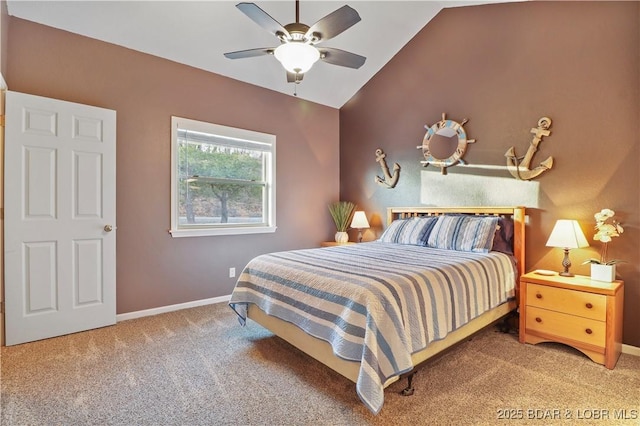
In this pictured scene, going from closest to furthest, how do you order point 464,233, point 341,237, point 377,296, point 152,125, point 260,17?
point 377,296, point 260,17, point 464,233, point 152,125, point 341,237

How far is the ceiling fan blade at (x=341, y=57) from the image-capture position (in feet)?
8.28

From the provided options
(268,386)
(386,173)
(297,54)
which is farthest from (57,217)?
(386,173)

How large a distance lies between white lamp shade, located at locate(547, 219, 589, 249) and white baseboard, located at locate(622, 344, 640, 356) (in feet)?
2.80

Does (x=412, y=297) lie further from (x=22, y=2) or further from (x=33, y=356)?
(x=22, y=2)

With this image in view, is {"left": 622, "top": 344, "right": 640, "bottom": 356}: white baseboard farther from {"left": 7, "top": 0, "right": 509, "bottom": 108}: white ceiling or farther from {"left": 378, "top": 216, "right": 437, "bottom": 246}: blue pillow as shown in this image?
{"left": 7, "top": 0, "right": 509, "bottom": 108}: white ceiling

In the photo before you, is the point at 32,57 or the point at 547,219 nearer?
the point at 32,57

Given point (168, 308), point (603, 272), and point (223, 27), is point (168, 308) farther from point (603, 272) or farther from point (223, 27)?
point (603, 272)

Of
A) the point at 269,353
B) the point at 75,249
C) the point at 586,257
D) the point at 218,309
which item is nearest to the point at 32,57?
the point at 75,249

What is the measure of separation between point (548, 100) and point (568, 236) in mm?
1299

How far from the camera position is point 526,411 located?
1.77 meters

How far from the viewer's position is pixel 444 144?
148 inches

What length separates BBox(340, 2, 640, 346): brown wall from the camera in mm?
2564

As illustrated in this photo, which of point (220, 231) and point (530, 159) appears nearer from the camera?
point (530, 159)

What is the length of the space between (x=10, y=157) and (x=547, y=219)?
467cm
